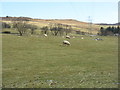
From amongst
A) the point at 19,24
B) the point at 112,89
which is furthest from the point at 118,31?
the point at 112,89

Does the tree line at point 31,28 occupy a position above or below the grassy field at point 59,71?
above

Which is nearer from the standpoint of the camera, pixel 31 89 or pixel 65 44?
pixel 31 89

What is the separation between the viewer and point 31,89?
12227 mm

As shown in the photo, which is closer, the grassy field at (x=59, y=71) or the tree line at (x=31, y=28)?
the grassy field at (x=59, y=71)

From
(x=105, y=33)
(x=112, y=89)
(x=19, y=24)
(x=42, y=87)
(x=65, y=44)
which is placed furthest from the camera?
(x=105, y=33)

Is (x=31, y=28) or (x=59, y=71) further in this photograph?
(x=31, y=28)

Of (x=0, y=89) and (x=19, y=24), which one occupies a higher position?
(x=19, y=24)

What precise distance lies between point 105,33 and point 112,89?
161105 mm

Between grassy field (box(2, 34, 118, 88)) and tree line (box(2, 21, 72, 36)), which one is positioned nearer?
grassy field (box(2, 34, 118, 88))

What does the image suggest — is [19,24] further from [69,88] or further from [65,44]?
[69,88]

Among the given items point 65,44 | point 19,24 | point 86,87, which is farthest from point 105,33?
point 86,87

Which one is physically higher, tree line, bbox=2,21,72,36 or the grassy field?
tree line, bbox=2,21,72,36

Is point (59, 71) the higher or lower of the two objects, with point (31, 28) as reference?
lower

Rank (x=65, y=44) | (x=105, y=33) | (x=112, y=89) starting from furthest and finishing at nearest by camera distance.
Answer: (x=105, y=33) < (x=65, y=44) < (x=112, y=89)
